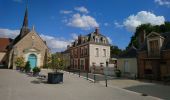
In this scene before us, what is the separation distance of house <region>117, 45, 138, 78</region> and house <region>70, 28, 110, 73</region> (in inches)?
291

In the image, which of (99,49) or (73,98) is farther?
(99,49)

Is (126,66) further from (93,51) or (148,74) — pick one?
(93,51)

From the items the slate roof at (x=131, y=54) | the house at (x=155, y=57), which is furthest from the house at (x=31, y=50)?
the house at (x=155, y=57)

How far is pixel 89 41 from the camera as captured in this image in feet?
114

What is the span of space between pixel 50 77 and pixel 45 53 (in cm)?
2249

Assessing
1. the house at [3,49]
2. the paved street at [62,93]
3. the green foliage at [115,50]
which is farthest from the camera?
the green foliage at [115,50]

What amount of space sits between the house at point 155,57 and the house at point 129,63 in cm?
121

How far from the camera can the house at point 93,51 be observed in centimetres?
3441

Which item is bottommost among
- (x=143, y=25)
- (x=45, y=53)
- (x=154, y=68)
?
(x=154, y=68)

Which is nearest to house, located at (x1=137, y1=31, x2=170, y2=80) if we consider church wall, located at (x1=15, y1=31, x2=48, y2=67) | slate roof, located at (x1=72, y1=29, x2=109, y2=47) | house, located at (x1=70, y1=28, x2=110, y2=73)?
house, located at (x1=70, y1=28, x2=110, y2=73)

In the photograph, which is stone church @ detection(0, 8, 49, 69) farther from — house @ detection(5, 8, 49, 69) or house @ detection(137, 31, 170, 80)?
house @ detection(137, 31, 170, 80)

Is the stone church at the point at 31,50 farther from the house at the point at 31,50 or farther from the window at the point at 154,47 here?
the window at the point at 154,47

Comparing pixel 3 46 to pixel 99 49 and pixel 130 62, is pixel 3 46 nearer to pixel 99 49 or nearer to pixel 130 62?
pixel 99 49

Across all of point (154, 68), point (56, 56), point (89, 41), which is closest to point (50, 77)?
point (56, 56)
